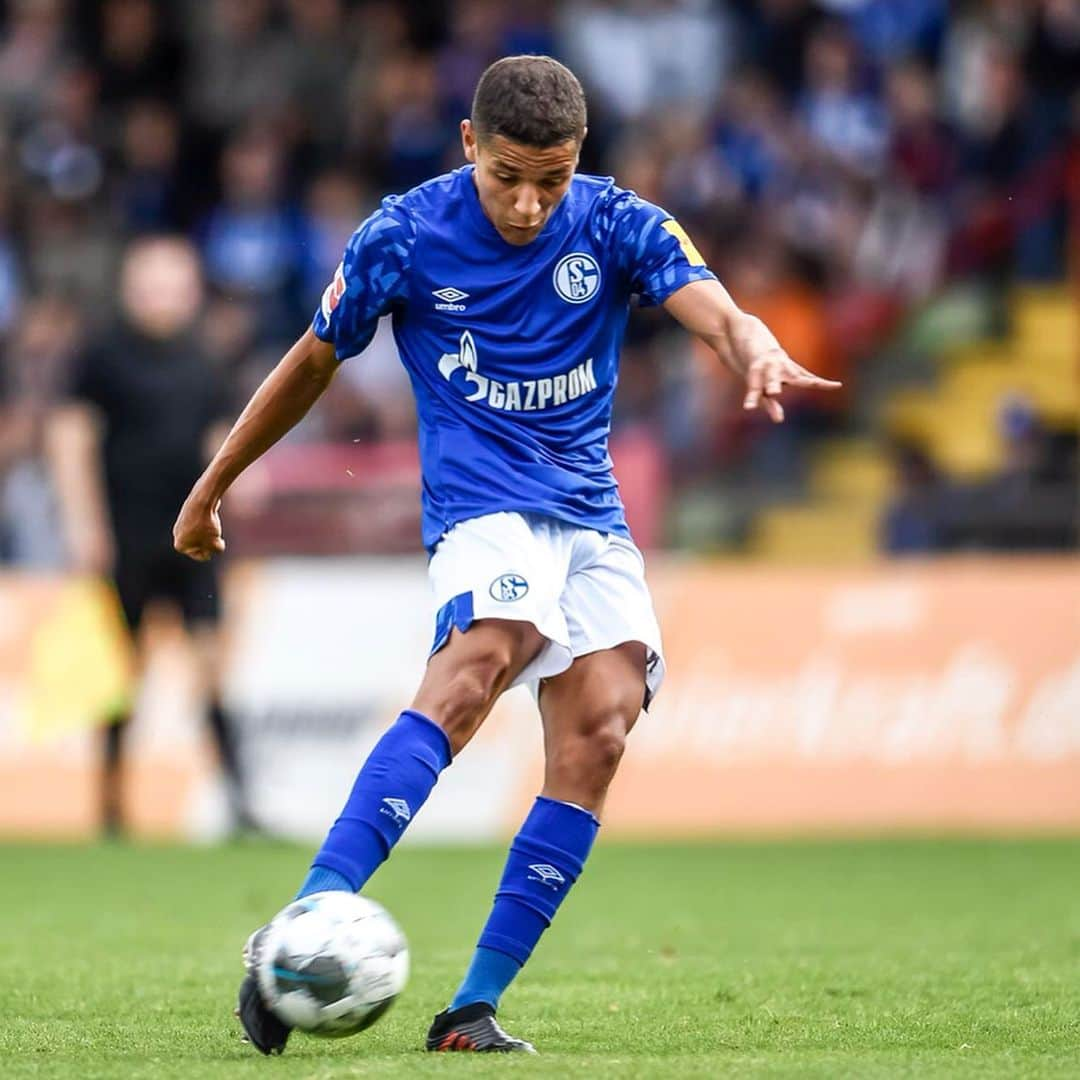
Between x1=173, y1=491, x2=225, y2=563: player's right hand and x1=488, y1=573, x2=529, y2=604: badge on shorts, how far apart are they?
2.34 feet

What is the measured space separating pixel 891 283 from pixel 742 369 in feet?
35.6

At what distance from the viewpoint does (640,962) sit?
247 inches

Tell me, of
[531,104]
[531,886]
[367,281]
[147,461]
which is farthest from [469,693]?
[147,461]

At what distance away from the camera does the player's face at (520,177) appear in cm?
464

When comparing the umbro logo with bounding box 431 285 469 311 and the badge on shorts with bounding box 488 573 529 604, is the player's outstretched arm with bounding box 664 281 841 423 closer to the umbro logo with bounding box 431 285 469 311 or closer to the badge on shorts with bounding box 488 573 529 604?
the umbro logo with bounding box 431 285 469 311

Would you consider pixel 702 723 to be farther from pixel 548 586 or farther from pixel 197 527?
pixel 548 586

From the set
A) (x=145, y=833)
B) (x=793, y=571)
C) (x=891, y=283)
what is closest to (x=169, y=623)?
(x=145, y=833)

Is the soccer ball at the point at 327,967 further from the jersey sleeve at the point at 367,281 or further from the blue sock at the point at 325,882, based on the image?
the jersey sleeve at the point at 367,281

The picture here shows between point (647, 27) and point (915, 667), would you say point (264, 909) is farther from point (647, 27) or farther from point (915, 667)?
point (647, 27)

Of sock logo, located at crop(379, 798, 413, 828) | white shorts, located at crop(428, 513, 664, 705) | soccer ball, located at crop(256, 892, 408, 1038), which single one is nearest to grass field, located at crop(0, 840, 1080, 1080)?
soccer ball, located at crop(256, 892, 408, 1038)

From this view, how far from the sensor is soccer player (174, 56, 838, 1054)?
4.68 meters

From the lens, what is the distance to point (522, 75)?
467 cm

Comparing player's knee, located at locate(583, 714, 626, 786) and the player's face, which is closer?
the player's face

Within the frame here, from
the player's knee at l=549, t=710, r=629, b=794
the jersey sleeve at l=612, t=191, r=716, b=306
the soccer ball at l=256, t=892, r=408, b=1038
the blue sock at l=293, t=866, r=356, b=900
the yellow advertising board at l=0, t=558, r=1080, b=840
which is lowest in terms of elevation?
the yellow advertising board at l=0, t=558, r=1080, b=840
